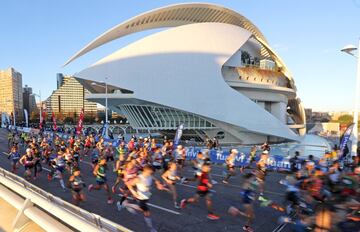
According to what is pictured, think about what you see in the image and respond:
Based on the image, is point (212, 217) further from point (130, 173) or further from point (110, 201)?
point (110, 201)

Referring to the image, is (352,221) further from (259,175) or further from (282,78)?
(282,78)

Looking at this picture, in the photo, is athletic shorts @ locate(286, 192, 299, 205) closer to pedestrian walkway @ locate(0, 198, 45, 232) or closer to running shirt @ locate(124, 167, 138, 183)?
running shirt @ locate(124, 167, 138, 183)

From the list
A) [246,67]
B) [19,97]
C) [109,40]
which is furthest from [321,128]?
[19,97]

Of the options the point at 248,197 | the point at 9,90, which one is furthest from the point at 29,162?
the point at 9,90

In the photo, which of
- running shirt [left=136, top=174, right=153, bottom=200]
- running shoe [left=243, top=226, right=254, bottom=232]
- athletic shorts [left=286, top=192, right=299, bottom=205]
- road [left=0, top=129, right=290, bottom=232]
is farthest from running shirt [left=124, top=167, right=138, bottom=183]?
athletic shorts [left=286, top=192, right=299, bottom=205]

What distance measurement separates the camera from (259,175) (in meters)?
10.0

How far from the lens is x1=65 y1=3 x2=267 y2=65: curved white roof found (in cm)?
4222

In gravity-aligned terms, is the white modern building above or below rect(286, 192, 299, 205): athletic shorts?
above

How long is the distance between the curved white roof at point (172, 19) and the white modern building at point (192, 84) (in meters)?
0.26

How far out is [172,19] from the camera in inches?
1868

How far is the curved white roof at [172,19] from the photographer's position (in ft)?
139

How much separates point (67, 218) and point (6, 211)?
2.43 meters

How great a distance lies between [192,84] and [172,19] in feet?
53.8

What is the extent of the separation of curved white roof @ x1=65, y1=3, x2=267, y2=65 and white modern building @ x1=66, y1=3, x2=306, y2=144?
0.26m
